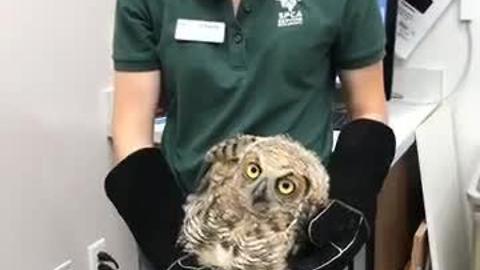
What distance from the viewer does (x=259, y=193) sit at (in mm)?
931

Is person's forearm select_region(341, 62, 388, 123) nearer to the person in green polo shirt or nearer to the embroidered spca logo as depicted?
the person in green polo shirt

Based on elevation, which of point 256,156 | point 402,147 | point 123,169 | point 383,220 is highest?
point 256,156

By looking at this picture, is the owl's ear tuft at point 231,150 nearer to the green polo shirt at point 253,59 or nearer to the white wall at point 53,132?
the green polo shirt at point 253,59

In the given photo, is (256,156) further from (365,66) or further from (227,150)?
(365,66)

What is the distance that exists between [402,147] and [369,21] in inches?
31.6

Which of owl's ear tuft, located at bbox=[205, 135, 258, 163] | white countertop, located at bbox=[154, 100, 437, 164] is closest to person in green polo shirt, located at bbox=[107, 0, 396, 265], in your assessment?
owl's ear tuft, located at bbox=[205, 135, 258, 163]

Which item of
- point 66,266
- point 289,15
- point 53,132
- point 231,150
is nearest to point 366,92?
point 289,15

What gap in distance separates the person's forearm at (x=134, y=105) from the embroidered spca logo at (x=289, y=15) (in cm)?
21

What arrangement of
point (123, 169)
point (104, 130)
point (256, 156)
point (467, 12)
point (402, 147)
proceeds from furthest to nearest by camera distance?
point (467, 12)
point (104, 130)
point (402, 147)
point (123, 169)
point (256, 156)

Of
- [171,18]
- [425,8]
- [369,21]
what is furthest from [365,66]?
[425,8]

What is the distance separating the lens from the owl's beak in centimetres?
93

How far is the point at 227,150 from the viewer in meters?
1.00

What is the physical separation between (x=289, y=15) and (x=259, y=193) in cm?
32

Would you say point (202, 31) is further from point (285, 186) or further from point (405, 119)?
point (405, 119)
